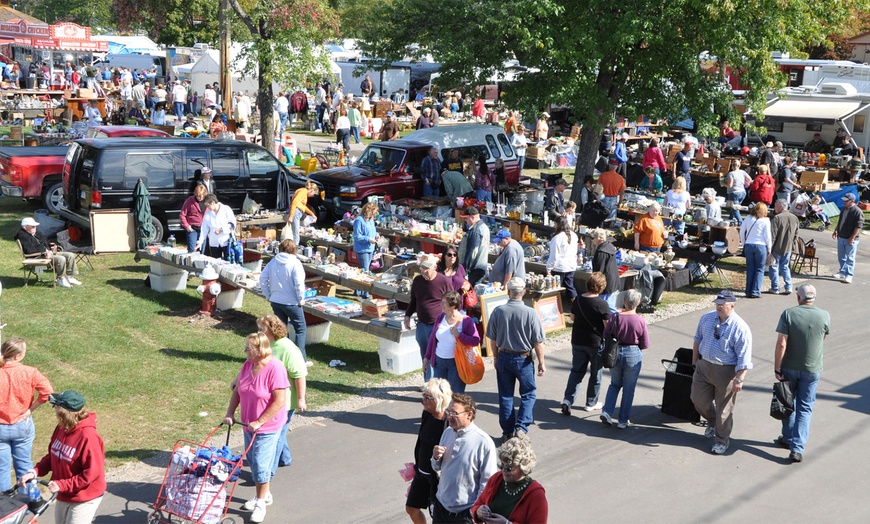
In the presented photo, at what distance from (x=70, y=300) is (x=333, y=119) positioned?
74.3 ft

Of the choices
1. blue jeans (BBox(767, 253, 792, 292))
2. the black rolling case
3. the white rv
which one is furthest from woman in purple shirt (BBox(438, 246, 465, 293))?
the white rv

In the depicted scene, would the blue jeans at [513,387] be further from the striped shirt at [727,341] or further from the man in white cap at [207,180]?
the man in white cap at [207,180]

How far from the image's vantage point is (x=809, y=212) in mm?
20859

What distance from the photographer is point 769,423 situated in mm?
9695

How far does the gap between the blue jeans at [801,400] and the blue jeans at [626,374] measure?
4.49 feet

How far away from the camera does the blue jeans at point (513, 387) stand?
28.2 feet

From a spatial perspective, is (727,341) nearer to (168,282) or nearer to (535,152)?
(168,282)

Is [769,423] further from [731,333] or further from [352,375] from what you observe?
[352,375]

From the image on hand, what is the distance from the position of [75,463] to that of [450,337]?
354 centimetres

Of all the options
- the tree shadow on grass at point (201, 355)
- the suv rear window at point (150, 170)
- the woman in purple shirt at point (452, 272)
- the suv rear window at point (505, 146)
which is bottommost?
the tree shadow on grass at point (201, 355)

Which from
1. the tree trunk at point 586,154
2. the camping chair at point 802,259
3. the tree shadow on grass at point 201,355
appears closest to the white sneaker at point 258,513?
the tree shadow on grass at point 201,355

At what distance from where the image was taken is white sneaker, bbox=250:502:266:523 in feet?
24.1

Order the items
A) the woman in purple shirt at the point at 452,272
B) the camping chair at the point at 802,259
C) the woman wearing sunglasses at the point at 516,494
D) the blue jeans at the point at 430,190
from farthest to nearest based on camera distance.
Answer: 1. the blue jeans at the point at 430,190
2. the camping chair at the point at 802,259
3. the woman in purple shirt at the point at 452,272
4. the woman wearing sunglasses at the point at 516,494

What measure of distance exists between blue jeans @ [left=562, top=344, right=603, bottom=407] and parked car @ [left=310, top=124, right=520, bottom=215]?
31.5 ft
